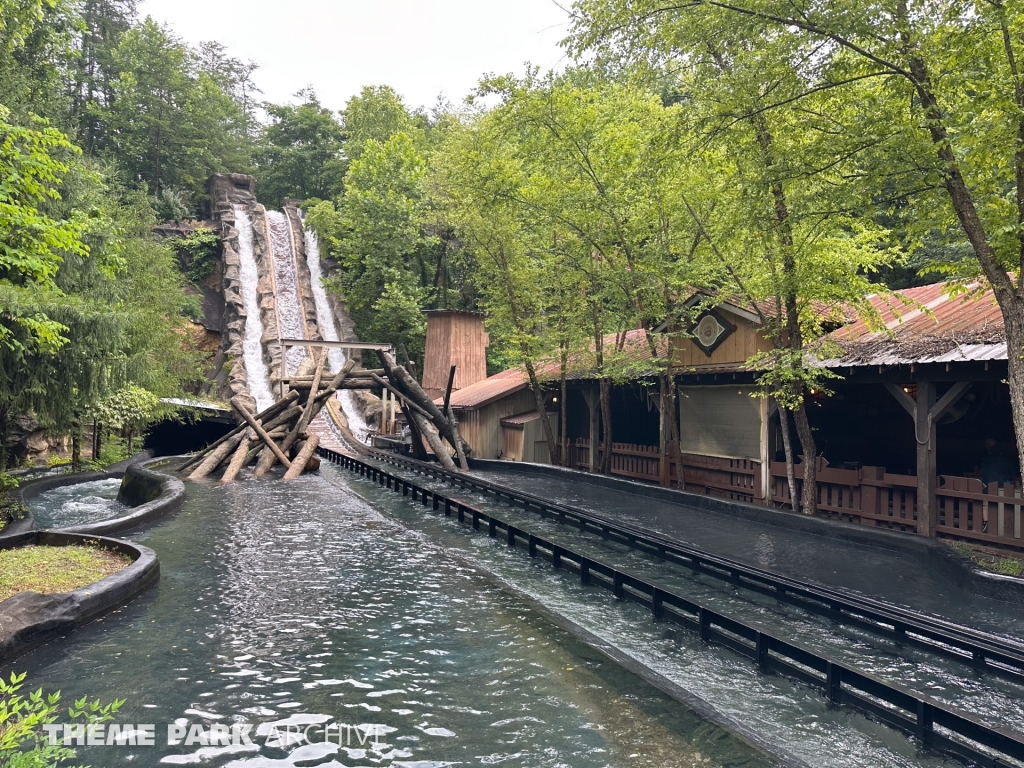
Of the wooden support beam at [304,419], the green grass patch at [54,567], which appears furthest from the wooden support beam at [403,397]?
the green grass patch at [54,567]

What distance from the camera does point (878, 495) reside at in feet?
38.8

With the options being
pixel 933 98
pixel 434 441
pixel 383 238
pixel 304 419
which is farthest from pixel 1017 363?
pixel 383 238

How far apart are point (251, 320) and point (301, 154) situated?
20.2 m

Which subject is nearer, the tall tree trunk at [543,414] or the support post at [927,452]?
the support post at [927,452]

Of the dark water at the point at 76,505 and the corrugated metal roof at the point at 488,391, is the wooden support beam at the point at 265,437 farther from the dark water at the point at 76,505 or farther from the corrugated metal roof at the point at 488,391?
the corrugated metal roof at the point at 488,391

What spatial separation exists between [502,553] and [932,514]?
6.57m

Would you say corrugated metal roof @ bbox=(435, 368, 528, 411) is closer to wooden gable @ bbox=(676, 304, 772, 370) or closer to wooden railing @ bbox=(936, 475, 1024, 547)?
wooden gable @ bbox=(676, 304, 772, 370)

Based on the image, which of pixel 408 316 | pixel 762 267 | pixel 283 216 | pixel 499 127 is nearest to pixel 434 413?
pixel 499 127

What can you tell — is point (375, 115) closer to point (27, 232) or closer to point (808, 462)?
point (27, 232)

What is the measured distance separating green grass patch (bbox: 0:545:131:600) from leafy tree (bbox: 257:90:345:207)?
154 ft

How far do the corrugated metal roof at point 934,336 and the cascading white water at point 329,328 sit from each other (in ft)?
71.2

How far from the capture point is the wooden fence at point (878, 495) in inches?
374

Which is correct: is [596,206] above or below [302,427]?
above

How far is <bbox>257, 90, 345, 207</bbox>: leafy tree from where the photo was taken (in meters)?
53.0
